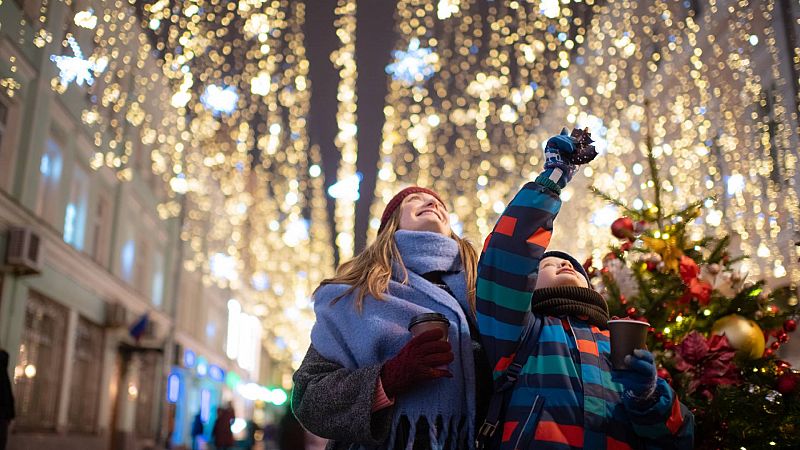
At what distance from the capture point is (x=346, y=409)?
257 centimetres

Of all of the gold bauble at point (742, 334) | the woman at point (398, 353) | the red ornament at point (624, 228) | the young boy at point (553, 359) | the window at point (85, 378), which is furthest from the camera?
the window at point (85, 378)

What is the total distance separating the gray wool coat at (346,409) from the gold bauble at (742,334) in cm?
218

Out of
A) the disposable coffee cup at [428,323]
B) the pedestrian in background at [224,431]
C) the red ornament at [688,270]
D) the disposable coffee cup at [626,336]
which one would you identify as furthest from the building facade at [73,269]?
the disposable coffee cup at [626,336]

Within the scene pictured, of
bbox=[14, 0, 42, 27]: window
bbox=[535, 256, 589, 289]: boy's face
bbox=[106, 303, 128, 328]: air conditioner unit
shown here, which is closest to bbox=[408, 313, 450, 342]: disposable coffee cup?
bbox=[535, 256, 589, 289]: boy's face

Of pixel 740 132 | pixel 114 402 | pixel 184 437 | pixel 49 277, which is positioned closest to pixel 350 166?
pixel 114 402

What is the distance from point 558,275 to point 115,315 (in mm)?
16253

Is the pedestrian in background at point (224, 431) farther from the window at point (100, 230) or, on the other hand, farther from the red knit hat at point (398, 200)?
the red knit hat at point (398, 200)

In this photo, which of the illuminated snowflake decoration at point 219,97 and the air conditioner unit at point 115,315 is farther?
the air conditioner unit at point 115,315

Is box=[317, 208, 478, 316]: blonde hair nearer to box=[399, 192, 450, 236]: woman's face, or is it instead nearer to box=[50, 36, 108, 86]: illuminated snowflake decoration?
box=[399, 192, 450, 236]: woman's face

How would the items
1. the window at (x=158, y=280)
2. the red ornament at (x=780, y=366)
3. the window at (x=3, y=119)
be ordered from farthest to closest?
1. the window at (x=158, y=280)
2. the window at (x=3, y=119)
3. the red ornament at (x=780, y=366)

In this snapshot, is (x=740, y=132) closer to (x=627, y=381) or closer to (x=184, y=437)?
(x=627, y=381)

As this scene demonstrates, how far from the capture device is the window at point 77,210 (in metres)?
15.1

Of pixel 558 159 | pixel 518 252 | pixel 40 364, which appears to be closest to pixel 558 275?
pixel 518 252

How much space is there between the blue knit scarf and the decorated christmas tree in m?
1.32
